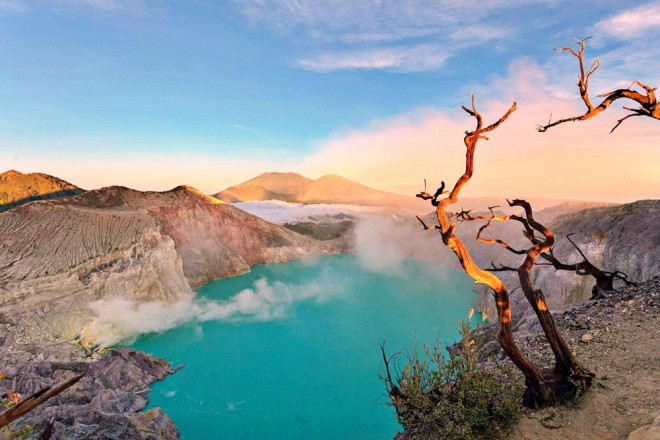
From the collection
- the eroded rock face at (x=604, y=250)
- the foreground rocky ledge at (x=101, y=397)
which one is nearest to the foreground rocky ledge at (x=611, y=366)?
the eroded rock face at (x=604, y=250)

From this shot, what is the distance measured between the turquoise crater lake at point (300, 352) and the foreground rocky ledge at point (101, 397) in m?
1.48

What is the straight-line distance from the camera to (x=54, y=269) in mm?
26625

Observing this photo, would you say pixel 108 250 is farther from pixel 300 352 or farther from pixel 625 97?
pixel 625 97

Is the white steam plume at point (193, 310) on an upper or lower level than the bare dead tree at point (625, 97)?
lower

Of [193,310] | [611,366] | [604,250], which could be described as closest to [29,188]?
[193,310]

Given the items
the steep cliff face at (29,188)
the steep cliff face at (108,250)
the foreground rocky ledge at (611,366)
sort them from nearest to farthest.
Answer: the foreground rocky ledge at (611,366) < the steep cliff face at (108,250) < the steep cliff face at (29,188)

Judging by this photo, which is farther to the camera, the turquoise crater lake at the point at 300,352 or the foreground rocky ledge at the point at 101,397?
the turquoise crater lake at the point at 300,352

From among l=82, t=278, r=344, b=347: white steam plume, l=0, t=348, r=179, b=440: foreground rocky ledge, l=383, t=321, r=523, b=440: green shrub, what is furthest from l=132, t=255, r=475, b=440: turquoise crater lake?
l=383, t=321, r=523, b=440: green shrub

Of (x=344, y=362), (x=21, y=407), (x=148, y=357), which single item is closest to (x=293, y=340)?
(x=344, y=362)

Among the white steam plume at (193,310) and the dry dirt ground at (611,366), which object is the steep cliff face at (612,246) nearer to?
the dry dirt ground at (611,366)

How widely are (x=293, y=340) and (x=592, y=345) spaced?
2517 cm

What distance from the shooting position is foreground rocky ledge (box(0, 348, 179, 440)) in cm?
1252

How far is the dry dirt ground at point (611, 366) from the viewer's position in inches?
218

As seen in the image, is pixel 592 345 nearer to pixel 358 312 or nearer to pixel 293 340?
pixel 293 340
